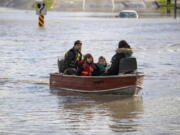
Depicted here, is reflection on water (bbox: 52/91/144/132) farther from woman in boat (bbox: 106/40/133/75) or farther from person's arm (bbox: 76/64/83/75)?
woman in boat (bbox: 106/40/133/75)

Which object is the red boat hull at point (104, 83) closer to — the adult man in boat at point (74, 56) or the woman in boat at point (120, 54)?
the woman in boat at point (120, 54)

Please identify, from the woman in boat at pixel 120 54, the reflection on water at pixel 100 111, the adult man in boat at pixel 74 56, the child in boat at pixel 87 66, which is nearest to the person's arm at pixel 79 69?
the child in boat at pixel 87 66

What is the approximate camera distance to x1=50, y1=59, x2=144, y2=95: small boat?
2309 cm

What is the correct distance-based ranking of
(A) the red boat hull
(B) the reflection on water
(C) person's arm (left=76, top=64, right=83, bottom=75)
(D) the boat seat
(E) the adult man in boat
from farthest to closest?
(E) the adult man in boat < (C) person's arm (left=76, top=64, right=83, bottom=75) < (A) the red boat hull < (D) the boat seat < (B) the reflection on water

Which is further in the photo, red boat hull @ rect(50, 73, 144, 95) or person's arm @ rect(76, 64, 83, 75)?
person's arm @ rect(76, 64, 83, 75)

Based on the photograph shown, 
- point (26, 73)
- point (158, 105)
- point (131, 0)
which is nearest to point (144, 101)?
point (158, 105)

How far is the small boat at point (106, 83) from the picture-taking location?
75.8ft

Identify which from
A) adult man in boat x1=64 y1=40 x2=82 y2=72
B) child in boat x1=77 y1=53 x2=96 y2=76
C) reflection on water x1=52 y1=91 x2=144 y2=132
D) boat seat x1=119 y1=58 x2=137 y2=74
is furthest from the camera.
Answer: adult man in boat x1=64 y1=40 x2=82 y2=72

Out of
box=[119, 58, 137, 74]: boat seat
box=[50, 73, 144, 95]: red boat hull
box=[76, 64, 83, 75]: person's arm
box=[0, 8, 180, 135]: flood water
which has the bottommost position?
box=[0, 8, 180, 135]: flood water

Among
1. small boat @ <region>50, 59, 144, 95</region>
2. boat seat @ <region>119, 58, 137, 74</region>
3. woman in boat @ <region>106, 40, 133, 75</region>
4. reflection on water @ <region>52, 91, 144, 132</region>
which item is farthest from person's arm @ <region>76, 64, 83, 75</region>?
boat seat @ <region>119, 58, 137, 74</region>

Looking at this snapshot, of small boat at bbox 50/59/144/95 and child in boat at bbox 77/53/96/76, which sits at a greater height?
child in boat at bbox 77/53/96/76

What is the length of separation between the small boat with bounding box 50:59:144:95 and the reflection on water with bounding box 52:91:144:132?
0.65 feet

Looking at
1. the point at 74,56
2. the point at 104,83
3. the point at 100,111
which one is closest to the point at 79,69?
the point at 74,56

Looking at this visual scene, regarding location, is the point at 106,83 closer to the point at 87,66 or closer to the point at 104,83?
the point at 104,83
